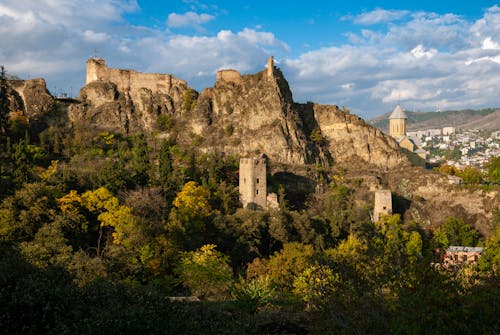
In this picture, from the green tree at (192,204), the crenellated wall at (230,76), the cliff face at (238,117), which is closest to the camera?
the green tree at (192,204)

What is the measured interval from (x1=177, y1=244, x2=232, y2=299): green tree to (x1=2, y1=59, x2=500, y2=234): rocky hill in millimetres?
26370

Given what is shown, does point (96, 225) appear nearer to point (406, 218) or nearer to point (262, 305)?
point (262, 305)

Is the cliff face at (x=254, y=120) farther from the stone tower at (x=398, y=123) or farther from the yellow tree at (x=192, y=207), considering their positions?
the stone tower at (x=398, y=123)

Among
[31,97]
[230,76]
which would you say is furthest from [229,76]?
[31,97]

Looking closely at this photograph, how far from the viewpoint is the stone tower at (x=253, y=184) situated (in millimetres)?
43281

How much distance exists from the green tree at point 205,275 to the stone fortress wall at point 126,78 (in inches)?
1586

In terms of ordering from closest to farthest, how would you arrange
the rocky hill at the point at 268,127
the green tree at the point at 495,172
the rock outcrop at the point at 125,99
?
the rocky hill at the point at 268,127
the rock outcrop at the point at 125,99
the green tree at the point at 495,172

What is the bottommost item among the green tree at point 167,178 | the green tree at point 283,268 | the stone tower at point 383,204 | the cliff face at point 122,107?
the green tree at point 283,268

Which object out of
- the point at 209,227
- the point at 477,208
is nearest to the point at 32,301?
the point at 209,227

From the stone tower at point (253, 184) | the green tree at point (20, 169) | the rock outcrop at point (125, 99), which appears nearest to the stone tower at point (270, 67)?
the rock outcrop at point (125, 99)

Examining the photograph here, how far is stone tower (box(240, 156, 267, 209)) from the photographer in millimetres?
43281

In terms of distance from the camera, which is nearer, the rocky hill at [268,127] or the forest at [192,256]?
the forest at [192,256]

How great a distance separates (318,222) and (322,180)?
50.6ft

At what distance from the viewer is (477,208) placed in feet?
174
